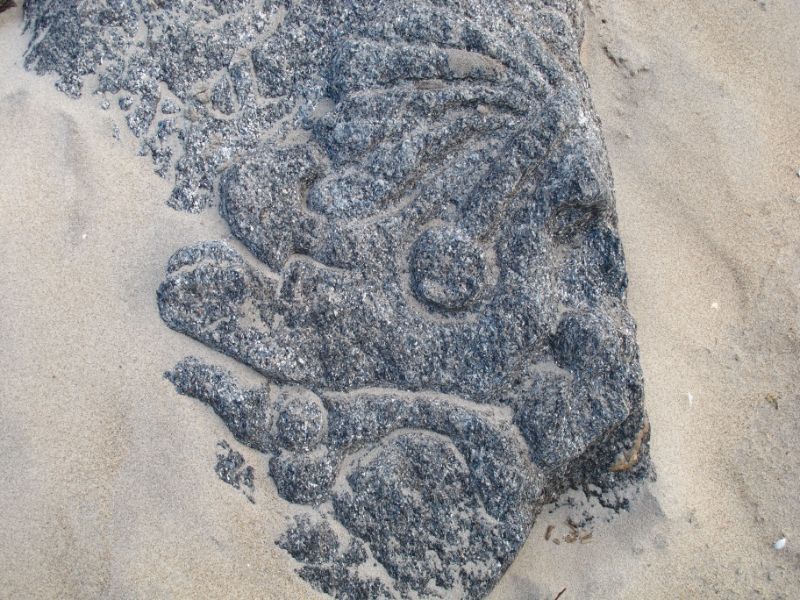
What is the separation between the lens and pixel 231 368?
232 centimetres

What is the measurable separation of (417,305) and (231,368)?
0.58 meters

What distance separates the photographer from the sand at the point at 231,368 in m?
2.21

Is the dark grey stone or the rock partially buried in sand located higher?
the rock partially buried in sand

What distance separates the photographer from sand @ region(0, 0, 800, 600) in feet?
7.25

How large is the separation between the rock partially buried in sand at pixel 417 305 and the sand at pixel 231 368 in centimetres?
12

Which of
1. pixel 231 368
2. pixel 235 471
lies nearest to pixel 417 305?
pixel 231 368

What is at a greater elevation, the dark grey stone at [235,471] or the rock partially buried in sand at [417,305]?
the rock partially buried in sand at [417,305]

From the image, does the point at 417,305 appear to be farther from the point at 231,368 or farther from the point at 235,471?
the point at 235,471

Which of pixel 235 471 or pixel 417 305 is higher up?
pixel 417 305

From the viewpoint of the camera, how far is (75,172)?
2.49m

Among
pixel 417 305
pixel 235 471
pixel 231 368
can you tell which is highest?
pixel 417 305

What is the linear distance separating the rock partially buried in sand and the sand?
0.12 m

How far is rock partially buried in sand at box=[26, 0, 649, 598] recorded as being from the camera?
2.25 m

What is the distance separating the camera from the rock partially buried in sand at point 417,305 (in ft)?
7.38
